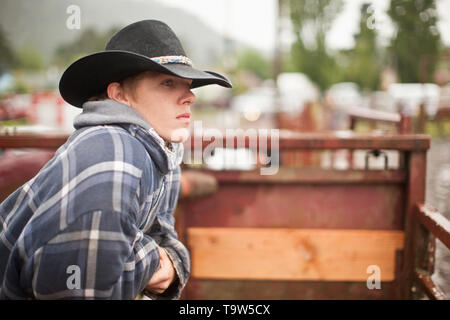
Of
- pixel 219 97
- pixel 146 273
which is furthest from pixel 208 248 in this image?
pixel 219 97

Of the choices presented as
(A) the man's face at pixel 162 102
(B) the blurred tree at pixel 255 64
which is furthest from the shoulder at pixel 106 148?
(B) the blurred tree at pixel 255 64

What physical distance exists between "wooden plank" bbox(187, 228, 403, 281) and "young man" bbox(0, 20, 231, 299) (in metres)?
0.76

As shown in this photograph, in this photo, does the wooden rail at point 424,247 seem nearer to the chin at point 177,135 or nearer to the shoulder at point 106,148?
the chin at point 177,135

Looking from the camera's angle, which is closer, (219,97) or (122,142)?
(122,142)

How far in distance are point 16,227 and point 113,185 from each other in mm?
362

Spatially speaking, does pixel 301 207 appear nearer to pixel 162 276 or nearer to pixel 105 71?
pixel 162 276

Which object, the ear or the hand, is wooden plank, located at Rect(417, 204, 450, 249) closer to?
the hand

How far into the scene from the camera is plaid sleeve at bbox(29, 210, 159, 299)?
A: 111 cm

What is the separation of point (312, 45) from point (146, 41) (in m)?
30.3

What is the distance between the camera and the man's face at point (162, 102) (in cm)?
138

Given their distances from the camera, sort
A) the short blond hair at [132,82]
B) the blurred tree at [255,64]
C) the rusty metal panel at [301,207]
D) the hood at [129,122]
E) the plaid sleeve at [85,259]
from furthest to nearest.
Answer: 1. the blurred tree at [255,64]
2. the rusty metal panel at [301,207]
3. the short blond hair at [132,82]
4. the hood at [129,122]
5. the plaid sleeve at [85,259]

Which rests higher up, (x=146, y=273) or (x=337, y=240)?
(x=146, y=273)

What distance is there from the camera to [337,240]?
7.55ft
